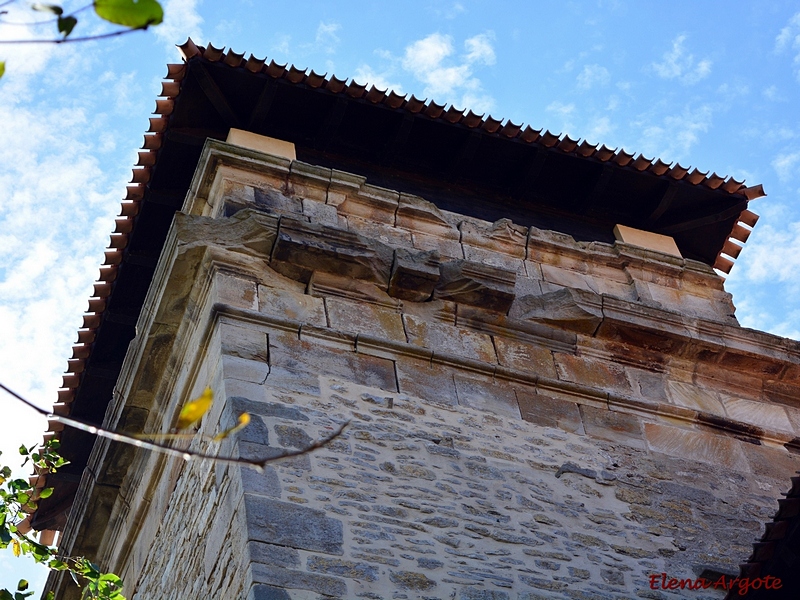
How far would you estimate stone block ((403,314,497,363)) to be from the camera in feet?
19.9

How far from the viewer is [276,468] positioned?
186 inches

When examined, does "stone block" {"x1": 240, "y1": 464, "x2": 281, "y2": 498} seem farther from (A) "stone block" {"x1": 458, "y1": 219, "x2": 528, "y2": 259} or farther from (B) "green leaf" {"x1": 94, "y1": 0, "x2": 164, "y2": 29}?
(A) "stone block" {"x1": 458, "y1": 219, "x2": 528, "y2": 259}

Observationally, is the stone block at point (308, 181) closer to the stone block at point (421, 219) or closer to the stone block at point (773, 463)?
the stone block at point (421, 219)

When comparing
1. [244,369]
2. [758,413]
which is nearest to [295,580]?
[244,369]

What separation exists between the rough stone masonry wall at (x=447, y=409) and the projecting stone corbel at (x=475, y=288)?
11 millimetres

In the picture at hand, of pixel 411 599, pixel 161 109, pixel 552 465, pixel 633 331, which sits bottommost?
pixel 411 599

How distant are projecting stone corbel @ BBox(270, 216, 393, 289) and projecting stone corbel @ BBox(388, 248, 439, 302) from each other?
0.05m

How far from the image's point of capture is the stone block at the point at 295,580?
412 centimetres

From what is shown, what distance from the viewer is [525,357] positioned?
6258 mm

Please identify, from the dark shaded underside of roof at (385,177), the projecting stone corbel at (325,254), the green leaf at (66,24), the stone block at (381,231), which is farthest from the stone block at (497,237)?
the green leaf at (66,24)

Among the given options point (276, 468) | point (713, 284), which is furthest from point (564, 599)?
point (713, 284)

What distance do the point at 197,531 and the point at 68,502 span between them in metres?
4.13

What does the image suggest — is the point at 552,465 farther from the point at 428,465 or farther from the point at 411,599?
the point at 411,599

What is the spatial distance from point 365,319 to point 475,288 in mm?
716
